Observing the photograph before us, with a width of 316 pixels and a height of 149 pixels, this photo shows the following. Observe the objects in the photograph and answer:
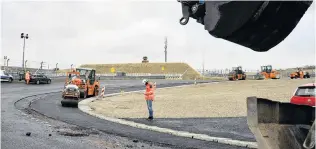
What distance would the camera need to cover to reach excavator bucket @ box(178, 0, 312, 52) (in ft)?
7.65

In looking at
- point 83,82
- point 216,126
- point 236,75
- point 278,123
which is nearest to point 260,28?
point 278,123

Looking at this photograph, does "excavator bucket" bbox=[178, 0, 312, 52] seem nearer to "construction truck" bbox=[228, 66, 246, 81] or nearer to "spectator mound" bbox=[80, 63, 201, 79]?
"construction truck" bbox=[228, 66, 246, 81]

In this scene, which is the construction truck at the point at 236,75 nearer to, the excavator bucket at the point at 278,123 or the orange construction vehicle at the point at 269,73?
the orange construction vehicle at the point at 269,73

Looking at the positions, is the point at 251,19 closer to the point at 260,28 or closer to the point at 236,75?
the point at 260,28

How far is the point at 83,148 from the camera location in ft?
23.4

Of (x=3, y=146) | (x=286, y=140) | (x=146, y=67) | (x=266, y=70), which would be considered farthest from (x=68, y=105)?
(x=146, y=67)

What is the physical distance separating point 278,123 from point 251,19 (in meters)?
1.19

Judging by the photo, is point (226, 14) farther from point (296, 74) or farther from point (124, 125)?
point (296, 74)

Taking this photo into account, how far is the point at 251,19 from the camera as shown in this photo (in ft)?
7.86

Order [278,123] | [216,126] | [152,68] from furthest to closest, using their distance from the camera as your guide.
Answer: [152,68]
[216,126]
[278,123]

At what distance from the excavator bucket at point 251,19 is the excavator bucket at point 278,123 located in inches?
25.1

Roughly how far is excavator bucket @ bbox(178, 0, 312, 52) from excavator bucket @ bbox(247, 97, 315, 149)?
2.09 ft

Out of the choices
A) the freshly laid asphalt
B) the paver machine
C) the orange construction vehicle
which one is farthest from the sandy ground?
the orange construction vehicle

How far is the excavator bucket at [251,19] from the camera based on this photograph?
233 cm
